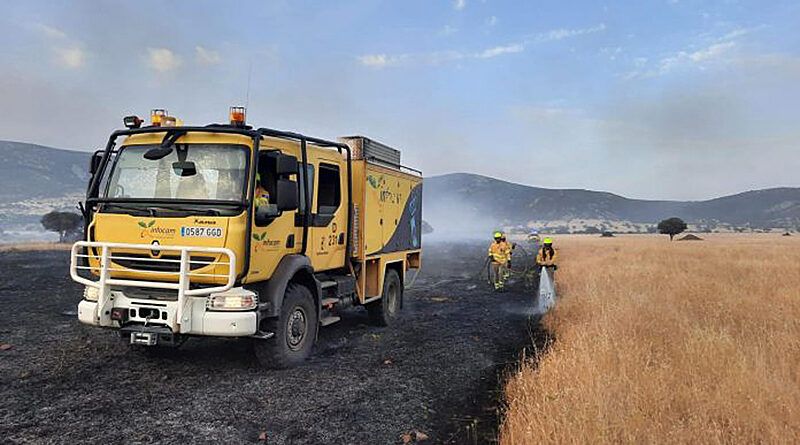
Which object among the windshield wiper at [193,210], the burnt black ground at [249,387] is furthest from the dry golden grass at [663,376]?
the windshield wiper at [193,210]

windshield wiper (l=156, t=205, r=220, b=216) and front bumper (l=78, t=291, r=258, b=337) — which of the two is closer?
front bumper (l=78, t=291, r=258, b=337)

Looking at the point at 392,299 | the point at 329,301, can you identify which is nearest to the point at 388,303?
the point at 392,299

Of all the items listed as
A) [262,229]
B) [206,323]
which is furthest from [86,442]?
[262,229]

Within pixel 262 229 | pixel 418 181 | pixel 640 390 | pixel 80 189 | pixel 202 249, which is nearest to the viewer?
pixel 640 390

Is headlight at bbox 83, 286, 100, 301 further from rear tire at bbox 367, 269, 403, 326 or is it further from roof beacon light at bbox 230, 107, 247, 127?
rear tire at bbox 367, 269, 403, 326

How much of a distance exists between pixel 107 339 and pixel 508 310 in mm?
7992

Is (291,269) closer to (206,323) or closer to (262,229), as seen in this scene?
(262,229)

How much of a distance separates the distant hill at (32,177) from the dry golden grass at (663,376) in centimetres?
17580

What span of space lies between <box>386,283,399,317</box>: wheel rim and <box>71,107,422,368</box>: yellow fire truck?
2773 mm

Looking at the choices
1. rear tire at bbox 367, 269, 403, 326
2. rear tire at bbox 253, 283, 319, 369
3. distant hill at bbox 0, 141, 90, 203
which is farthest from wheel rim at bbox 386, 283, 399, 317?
distant hill at bbox 0, 141, 90, 203

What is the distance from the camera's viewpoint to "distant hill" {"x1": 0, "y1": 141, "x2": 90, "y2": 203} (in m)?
156

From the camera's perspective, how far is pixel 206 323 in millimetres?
5438

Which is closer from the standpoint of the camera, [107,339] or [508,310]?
[107,339]

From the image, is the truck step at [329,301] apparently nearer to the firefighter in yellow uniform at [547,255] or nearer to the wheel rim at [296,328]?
the wheel rim at [296,328]
